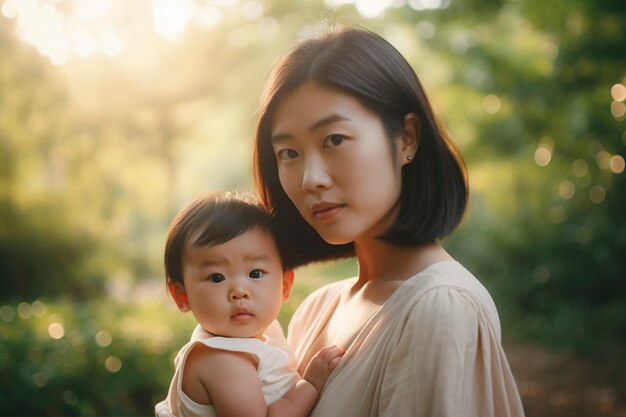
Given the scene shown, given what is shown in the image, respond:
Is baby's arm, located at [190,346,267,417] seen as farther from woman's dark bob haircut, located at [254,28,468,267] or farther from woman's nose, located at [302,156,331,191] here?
woman's nose, located at [302,156,331,191]

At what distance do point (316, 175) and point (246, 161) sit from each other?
315 inches

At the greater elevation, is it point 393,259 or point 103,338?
point 393,259

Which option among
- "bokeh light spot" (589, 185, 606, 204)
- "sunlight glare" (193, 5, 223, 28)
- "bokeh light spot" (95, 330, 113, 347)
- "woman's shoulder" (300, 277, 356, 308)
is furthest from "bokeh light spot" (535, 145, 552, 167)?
"woman's shoulder" (300, 277, 356, 308)

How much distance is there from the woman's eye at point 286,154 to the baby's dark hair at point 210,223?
0.20 m

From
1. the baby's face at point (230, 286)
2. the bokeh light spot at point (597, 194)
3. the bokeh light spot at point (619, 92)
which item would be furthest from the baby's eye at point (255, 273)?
the bokeh light spot at point (597, 194)

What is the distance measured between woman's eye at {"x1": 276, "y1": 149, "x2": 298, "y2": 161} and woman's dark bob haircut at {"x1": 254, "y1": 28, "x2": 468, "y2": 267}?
0.37 feet

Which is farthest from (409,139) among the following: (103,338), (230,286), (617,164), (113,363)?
(617,164)

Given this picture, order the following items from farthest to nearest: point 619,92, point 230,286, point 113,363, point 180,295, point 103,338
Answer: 1. point 619,92
2. point 103,338
3. point 113,363
4. point 180,295
5. point 230,286

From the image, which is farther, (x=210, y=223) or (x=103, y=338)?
(x=103, y=338)

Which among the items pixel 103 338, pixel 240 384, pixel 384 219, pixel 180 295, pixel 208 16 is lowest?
pixel 103 338

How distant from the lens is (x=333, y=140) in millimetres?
1789

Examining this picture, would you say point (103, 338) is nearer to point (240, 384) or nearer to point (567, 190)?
A: point (240, 384)

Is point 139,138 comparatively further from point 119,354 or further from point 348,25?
point 348,25

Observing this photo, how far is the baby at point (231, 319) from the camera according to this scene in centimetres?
183
